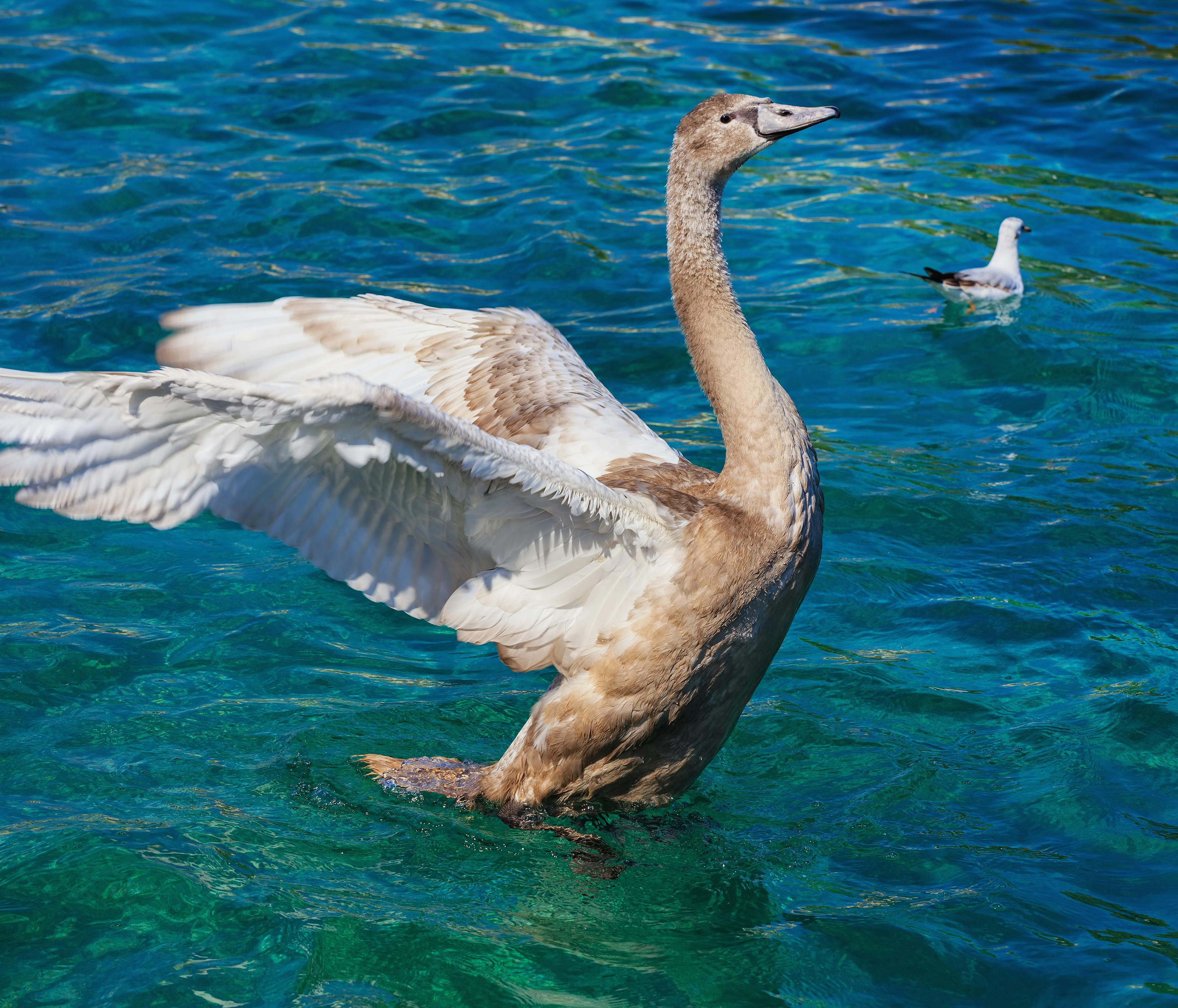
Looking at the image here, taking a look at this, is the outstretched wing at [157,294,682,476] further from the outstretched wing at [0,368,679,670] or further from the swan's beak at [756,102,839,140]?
the swan's beak at [756,102,839,140]

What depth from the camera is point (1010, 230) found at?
9.51m

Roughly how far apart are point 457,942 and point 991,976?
167 centimetres

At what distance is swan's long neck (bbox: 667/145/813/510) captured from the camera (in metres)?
4.48

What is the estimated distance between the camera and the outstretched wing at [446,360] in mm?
5145

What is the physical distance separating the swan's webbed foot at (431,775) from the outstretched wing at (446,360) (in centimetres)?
123

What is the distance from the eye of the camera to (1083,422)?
7891mm

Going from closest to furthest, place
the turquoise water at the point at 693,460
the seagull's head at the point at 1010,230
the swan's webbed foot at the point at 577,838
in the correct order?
the turquoise water at the point at 693,460
the swan's webbed foot at the point at 577,838
the seagull's head at the point at 1010,230

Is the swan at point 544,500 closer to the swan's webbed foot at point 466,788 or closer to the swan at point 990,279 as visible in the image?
the swan's webbed foot at point 466,788

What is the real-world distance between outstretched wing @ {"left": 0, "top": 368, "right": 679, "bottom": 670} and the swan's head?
1268 millimetres

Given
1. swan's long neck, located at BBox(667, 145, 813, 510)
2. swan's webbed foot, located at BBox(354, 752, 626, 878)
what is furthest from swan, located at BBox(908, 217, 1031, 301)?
swan's webbed foot, located at BBox(354, 752, 626, 878)

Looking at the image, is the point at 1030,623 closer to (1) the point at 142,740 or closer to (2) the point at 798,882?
(2) the point at 798,882

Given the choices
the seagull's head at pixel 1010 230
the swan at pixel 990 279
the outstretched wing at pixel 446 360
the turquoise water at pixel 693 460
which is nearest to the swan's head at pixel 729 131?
the outstretched wing at pixel 446 360

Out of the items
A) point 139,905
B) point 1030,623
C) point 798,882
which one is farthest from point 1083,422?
point 139,905

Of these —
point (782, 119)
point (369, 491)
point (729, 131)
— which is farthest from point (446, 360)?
point (782, 119)
